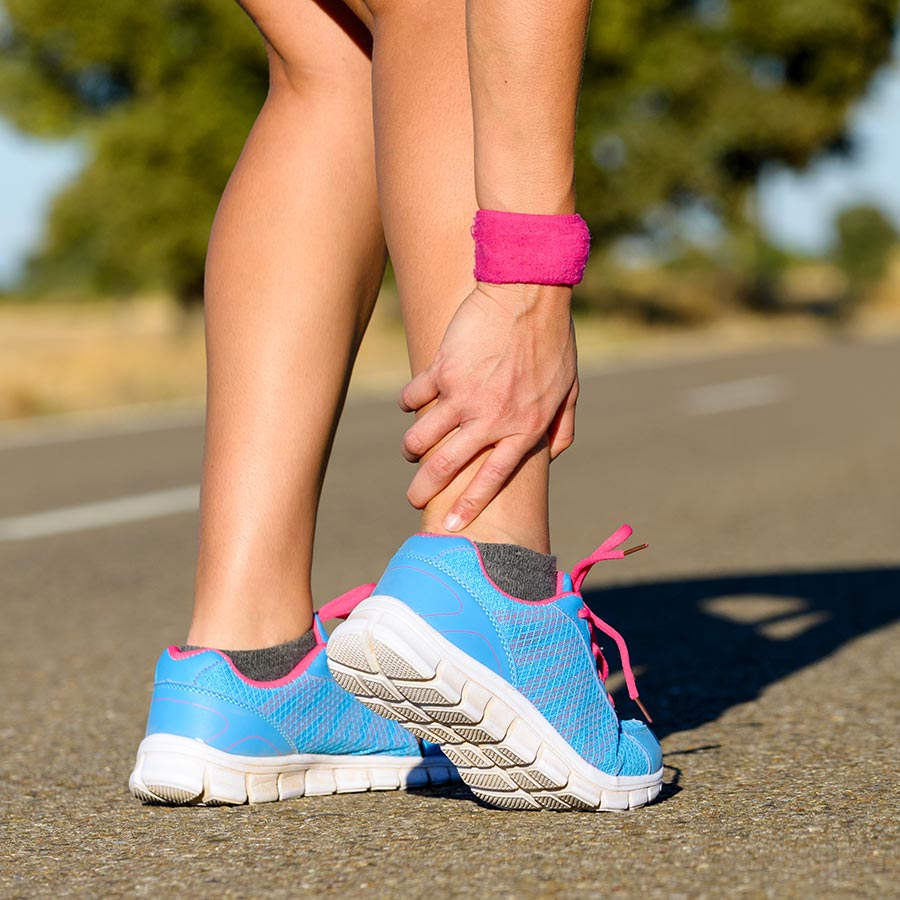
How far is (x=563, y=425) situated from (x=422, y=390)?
15 centimetres

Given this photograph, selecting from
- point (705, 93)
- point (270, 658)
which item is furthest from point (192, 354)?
point (270, 658)

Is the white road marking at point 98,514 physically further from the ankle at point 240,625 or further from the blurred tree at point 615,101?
the blurred tree at point 615,101

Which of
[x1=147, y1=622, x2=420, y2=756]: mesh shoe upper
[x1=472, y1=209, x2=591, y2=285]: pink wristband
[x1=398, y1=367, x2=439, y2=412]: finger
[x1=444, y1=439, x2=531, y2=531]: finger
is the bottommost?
[x1=147, y1=622, x2=420, y2=756]: mesh shoe upper

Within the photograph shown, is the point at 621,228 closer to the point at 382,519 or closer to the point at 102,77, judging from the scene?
the point at 102,77

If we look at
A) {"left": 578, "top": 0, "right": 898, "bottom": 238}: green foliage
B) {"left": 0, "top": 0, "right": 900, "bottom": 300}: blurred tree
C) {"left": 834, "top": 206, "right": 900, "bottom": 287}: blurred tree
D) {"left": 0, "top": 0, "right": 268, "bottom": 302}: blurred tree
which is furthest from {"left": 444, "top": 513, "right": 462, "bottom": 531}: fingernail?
{"left": 834, "top": 206, "right": 900, "bottom": 287}: blurred tree

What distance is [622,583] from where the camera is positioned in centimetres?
305

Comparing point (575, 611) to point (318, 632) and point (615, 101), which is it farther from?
point (615, 101)

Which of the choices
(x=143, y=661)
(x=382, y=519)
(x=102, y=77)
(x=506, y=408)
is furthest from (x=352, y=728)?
(x=102, y=77)

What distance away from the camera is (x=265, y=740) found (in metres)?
1.56

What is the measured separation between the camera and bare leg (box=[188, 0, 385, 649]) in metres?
1.62

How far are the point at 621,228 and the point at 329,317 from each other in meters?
21.0

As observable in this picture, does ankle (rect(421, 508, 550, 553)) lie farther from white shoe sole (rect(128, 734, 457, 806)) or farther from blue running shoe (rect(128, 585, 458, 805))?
white shoe sole (rect(128, 734, 457, 806))

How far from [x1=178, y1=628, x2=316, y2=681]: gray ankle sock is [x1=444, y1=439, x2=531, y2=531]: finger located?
11.7 inches

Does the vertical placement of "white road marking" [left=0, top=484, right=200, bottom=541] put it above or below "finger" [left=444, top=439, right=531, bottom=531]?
below
